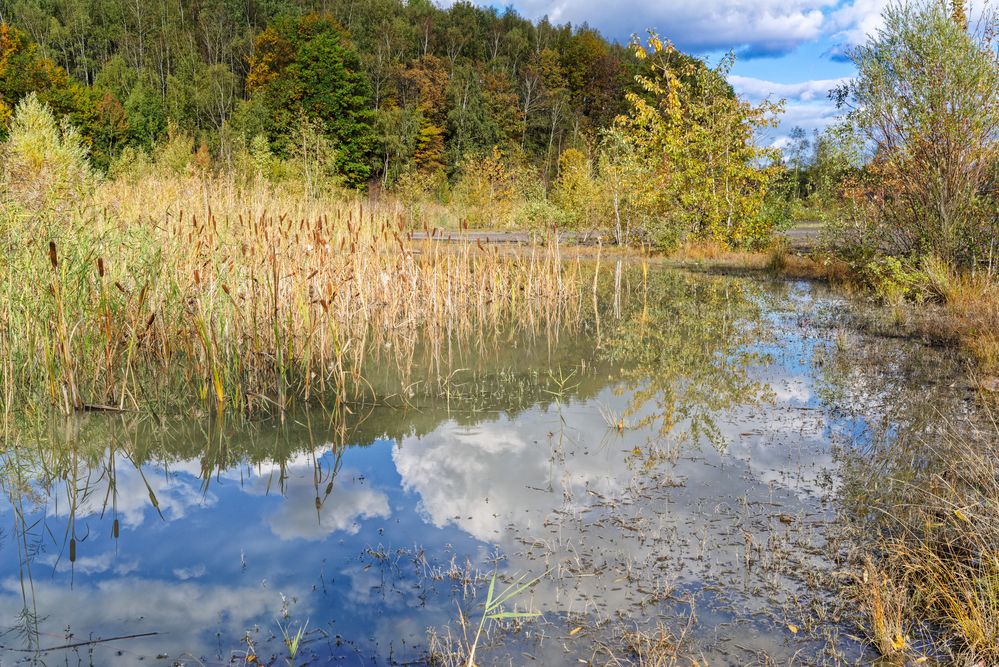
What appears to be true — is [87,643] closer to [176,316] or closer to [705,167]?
[176,316]

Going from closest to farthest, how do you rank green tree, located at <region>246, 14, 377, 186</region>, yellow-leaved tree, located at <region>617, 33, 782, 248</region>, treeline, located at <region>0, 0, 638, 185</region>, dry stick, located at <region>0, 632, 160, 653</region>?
1. dry stick, located at <region>0, 632, 160, 653</region>
2. yellow-leaved tree, located at <region>617, 33, 782, 248</region>
3. green tree, located at <region>246, 14, 377, 186</region>
4. treeline, located at <region>0, 0, 638, 185</region>

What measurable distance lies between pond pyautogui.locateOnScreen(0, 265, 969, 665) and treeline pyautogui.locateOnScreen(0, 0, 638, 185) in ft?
95.0

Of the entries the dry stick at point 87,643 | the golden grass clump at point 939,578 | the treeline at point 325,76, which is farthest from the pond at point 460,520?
the treeline at point 325,76

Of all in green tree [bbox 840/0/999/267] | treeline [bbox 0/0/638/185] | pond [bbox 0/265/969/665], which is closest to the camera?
pond [bbox 0/265/969/665]

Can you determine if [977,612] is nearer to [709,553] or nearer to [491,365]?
[709,553]

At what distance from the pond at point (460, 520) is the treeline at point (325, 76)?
29.0 m

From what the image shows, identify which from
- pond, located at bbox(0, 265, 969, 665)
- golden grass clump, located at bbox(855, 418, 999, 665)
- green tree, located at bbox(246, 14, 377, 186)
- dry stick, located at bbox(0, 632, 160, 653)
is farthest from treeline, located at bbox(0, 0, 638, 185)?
golden grass clump, located at bbox(855, 418, 999, 665)

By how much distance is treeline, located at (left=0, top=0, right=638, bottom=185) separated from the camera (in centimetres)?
4459

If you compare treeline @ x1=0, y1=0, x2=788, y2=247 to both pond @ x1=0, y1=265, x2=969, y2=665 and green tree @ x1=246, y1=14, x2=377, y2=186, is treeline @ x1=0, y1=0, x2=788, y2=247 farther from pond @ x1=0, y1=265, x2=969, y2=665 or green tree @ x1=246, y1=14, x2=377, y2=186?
pond @ x1=0, y1=265, x2=969, y2=665

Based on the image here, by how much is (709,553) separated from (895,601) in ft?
2.82

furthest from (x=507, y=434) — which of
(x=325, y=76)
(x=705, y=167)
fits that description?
(x=325, y=76)

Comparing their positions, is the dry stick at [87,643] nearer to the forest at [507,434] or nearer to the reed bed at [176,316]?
the forest at [507,434]

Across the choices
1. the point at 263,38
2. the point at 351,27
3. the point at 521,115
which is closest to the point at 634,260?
the point at 521,115

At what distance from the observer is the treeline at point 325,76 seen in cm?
4459
